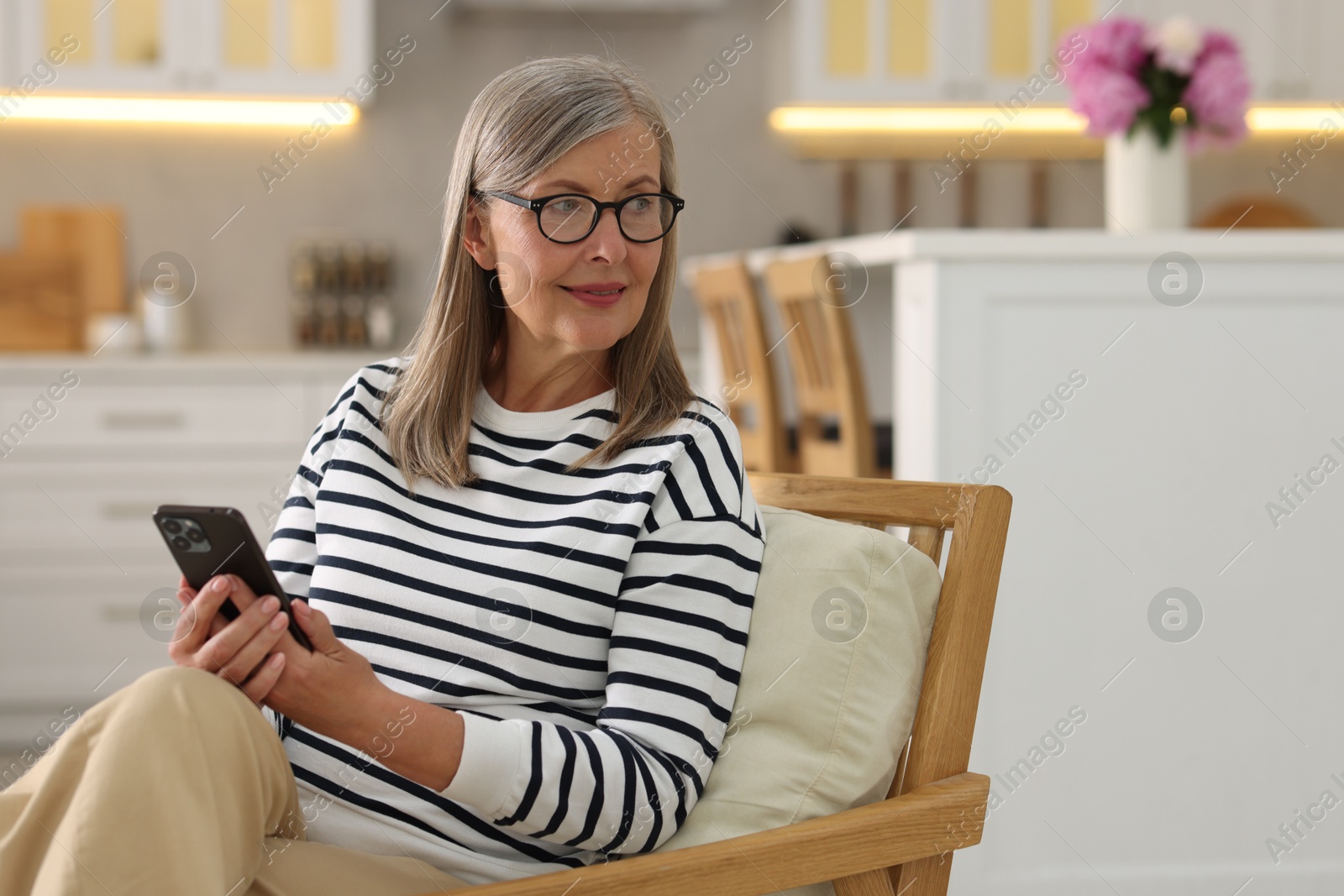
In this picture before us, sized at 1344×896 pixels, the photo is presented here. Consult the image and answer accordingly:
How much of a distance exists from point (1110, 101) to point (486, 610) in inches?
72.4

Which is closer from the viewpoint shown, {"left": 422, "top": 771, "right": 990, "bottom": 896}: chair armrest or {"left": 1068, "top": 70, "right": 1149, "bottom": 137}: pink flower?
{"left": 422, "top": 771, "right": 990, "bottom": 896}: chair armrest

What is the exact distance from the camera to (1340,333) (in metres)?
1.74

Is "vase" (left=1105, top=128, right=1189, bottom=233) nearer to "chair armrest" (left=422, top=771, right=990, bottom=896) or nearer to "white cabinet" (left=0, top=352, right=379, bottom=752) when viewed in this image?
"chair armrest" (left=422, top=771, right=990, bottom=896)

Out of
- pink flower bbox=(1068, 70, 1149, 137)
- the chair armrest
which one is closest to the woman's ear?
the chair armrest

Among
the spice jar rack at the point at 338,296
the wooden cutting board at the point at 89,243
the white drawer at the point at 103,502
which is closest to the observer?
the white drawer at the point at 103,502

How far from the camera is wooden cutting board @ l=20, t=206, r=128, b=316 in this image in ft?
11.5

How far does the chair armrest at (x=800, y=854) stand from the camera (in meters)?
0.83

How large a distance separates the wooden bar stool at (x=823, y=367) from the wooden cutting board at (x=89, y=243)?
80.9 inches

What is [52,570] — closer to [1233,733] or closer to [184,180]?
[184,180]

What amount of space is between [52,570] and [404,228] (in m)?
1.40

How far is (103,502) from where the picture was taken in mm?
3037

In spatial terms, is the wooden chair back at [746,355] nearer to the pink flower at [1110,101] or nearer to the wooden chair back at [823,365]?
the wooden chair back at [823,365]

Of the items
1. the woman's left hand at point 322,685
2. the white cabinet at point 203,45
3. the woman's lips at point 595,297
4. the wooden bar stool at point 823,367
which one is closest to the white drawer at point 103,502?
the white cabinet at point 203,45

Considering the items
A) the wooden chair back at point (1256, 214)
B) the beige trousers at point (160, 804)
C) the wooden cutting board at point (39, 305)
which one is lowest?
the beige trousers at point (160, 804)
